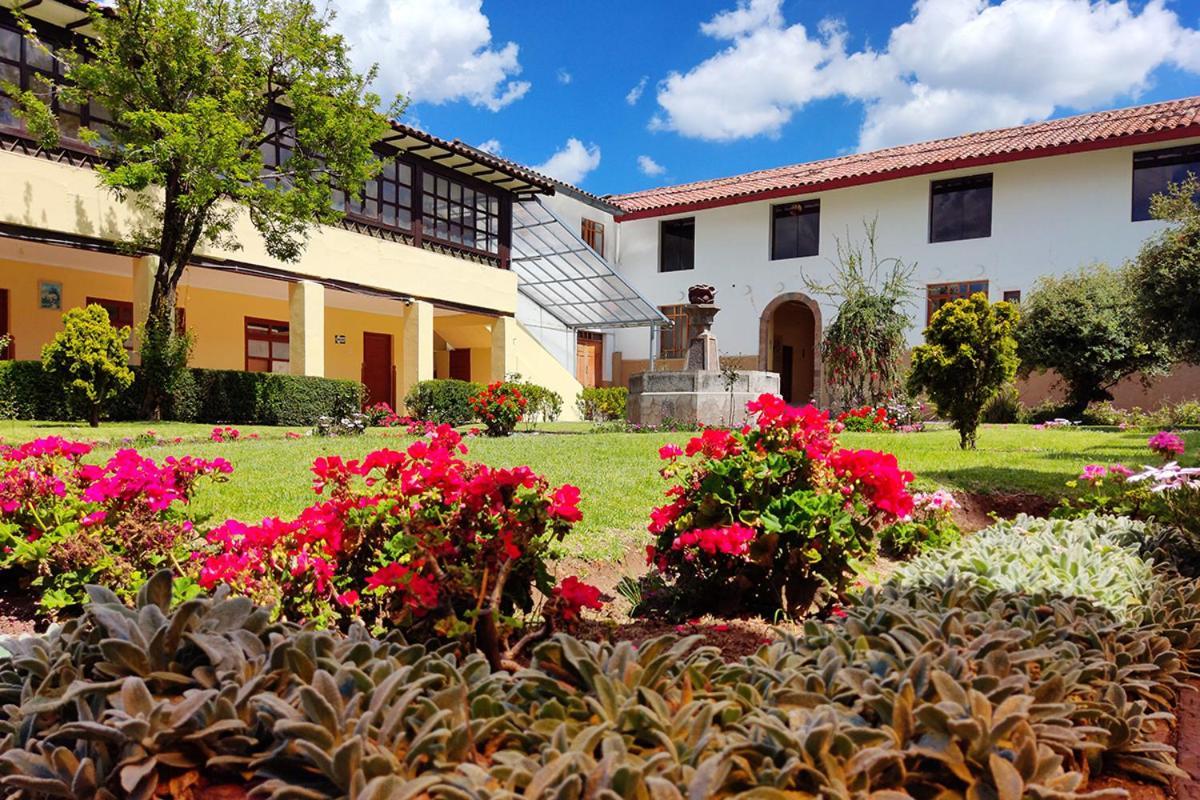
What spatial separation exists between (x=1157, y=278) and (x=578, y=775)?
10649mm

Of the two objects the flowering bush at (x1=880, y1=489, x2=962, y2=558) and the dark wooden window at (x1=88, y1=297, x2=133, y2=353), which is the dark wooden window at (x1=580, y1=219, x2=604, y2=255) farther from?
the flowering bush at (x1=880, y1=489, x2=962, y2=558)

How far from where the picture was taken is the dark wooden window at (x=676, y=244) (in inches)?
875

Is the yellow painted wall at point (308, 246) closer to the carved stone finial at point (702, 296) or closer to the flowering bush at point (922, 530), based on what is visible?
the carved stone finial at point (702, 296)

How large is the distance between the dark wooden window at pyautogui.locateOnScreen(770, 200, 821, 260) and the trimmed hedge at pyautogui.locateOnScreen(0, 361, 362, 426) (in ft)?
40.5

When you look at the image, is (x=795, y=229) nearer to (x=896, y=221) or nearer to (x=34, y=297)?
(x=896, y=221)

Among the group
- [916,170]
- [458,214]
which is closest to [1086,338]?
[916,170]

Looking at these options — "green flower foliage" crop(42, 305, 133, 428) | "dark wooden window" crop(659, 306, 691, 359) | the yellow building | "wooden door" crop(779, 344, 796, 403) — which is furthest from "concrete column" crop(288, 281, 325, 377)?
"wooden door" crop(779, 344, 796, 403)

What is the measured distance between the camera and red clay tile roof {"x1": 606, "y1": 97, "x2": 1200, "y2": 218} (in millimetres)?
15859

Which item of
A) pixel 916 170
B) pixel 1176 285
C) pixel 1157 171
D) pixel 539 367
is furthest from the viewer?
pixel 539 367

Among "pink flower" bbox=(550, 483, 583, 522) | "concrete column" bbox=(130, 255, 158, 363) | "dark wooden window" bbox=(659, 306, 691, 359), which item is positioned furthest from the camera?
"dark wooden window" bbox=(659, 306, 691, 359)

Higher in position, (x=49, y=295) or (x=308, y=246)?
(x=308, y=246)

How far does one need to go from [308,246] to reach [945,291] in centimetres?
1425

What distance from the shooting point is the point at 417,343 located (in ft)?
53.4

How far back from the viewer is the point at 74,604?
2559mm
